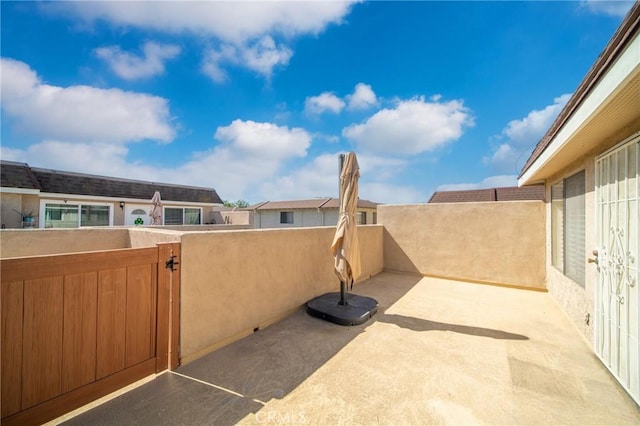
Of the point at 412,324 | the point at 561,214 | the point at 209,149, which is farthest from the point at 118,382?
the point at 209,149

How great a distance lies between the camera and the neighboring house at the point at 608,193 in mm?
1993

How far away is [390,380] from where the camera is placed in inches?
120

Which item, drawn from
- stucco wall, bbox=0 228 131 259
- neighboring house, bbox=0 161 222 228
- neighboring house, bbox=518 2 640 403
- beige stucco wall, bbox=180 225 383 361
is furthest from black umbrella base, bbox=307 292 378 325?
neighboring house, bbox=0 161 222 228

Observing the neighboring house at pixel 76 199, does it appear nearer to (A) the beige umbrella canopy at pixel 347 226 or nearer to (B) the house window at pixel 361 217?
(B) the house window at pixel 361 217

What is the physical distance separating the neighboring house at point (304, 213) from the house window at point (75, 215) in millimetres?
11297

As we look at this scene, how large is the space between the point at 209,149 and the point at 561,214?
24.1 metres

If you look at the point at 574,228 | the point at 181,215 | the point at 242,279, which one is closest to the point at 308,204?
the point at 181,215

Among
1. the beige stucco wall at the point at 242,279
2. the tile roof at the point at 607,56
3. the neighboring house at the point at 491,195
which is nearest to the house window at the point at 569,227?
the tile roof at the point at 607,56

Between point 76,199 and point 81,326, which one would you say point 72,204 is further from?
point 81,326

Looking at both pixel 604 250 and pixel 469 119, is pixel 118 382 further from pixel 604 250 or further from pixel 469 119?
pixel 469 119

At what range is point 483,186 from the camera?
15375mm

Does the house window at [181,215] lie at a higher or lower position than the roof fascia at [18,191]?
lower

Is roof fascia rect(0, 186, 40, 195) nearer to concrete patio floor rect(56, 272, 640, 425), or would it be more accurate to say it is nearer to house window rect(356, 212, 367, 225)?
concrete patio floor rect(56, 272, 640, 425)

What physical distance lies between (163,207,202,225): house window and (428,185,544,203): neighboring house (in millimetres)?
18793
